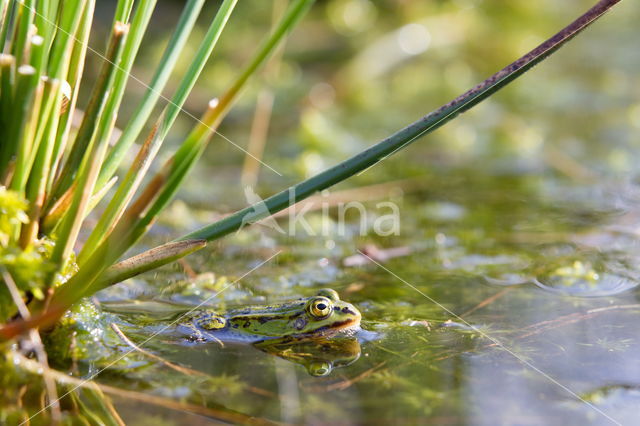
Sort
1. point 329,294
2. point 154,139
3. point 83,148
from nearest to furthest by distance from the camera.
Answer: point 154,139, point 83,148, point 329,294

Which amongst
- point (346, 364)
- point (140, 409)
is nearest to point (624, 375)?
point (346, 364)

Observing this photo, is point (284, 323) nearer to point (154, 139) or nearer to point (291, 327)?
point (291, 327)

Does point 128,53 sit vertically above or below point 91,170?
above

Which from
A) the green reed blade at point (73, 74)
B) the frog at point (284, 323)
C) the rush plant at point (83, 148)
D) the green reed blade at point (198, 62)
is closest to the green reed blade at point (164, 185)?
the rush plant at point (83, 148)

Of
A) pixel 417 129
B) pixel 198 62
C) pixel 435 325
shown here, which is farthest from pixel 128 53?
pixel 435 325

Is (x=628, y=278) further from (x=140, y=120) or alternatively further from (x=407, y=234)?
(x=140, y=120)

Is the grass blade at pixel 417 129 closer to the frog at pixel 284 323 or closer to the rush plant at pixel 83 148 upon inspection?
the rush plant at pixel 83 148

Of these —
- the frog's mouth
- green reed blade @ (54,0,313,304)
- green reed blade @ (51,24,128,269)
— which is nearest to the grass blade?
green reed blade @ (54,0,313,304)

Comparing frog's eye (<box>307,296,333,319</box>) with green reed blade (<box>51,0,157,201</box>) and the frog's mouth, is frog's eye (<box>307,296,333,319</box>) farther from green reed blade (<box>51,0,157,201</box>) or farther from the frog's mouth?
green reed blade (<box>51,0,157,201</box>)

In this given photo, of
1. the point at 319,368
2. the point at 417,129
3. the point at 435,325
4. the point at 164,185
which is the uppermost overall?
the point at 417,129
